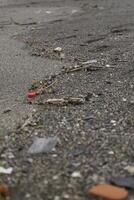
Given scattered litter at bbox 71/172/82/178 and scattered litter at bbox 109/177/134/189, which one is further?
scattered litter at bbox 71/172/82/178

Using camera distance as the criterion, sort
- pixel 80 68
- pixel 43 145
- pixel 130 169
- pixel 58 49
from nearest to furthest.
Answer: pixel 130 169 → pixel 43 145 → pixel 80 68 → pixel 58 49

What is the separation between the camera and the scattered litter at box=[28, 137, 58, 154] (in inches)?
126

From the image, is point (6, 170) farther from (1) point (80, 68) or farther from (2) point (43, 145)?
(1) point (80, 68)

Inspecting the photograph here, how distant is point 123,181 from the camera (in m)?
2.74

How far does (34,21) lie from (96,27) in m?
2.04

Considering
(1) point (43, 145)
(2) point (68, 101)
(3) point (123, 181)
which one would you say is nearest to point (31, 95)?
(2) point (68, 101)

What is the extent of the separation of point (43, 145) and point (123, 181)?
74 centimetres

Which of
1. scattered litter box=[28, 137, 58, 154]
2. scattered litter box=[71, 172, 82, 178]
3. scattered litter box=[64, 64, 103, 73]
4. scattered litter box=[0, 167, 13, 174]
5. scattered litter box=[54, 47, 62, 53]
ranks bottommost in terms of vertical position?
scattered litter box=[54, 47, 62, 53]

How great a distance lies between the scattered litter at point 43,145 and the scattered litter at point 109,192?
0.62 metres

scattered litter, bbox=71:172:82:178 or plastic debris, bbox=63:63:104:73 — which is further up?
scattered litter, bbox=71:172:82:178

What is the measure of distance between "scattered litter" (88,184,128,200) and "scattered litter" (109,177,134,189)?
0.05m

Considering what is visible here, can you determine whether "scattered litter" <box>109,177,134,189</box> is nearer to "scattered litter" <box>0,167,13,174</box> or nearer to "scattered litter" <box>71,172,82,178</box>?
"scattered litter" <box>71,172,82,178</box>

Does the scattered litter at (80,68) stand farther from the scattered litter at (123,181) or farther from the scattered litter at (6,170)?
the scattered litter at (123,181)

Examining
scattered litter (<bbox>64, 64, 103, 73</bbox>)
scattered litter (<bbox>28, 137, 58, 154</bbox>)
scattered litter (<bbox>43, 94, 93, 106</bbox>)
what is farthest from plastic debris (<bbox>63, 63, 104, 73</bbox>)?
scattered litter (<bbox>28, 137, 58, 154</bbox>)
